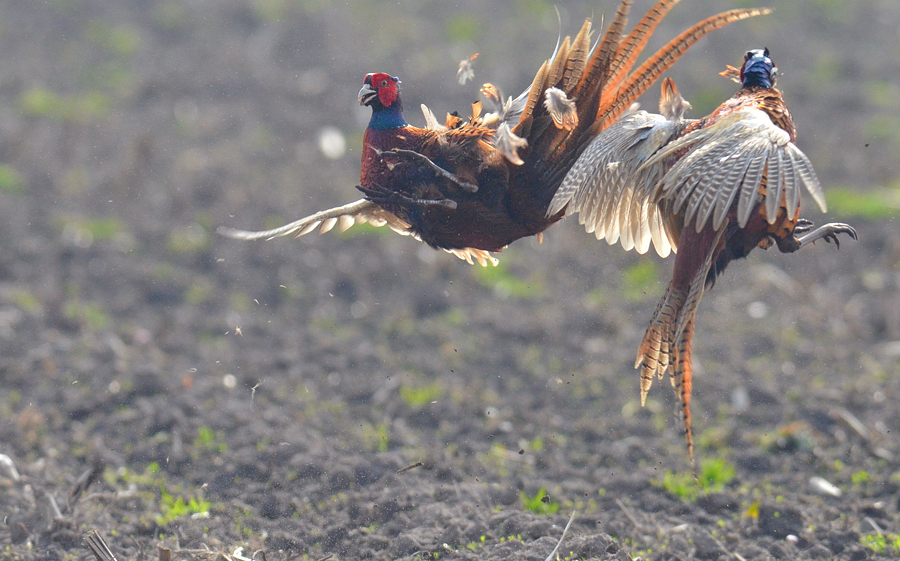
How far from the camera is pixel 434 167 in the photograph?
2.75m

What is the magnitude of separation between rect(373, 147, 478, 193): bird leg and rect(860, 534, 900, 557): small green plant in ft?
7.19

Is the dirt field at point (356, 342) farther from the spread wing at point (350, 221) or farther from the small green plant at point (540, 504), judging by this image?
the spread wing at point (350, 221)

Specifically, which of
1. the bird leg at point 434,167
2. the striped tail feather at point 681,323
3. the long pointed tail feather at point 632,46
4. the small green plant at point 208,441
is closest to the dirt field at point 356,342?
the small green plant at point 208,441

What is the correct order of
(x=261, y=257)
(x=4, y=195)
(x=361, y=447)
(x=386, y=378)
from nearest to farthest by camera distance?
(x=361, y=447) → (x=386, y=378) → (x=261, y=257) → (x=4, y=195)

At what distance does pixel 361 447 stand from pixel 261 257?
90.8 inches

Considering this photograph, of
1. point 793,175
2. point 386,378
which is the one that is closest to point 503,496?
point 386,378

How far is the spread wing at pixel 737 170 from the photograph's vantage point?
243 cm

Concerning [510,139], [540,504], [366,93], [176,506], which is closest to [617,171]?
[510,139]

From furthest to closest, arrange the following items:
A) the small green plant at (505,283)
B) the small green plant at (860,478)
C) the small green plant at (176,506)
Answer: the small green plant at (505,283), the small green plant at (860,478), the small green plant at (176,506)

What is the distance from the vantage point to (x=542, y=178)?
2.92 m

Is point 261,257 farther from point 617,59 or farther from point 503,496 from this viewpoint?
point 617,59

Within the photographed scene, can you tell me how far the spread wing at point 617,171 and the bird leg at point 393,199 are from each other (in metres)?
0.40

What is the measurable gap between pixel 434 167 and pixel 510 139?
0.29 meters

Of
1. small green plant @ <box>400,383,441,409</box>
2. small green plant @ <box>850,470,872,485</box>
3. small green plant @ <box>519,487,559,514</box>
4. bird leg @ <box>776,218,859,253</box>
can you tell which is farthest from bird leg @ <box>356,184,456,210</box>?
small green plant @ <box>850,470,872,485</box>
